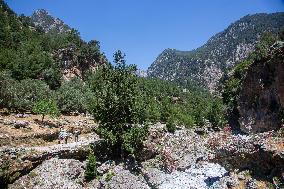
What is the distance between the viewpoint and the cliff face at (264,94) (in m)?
48.1

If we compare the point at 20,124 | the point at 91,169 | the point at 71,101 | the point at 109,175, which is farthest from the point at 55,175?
the point at 71,101

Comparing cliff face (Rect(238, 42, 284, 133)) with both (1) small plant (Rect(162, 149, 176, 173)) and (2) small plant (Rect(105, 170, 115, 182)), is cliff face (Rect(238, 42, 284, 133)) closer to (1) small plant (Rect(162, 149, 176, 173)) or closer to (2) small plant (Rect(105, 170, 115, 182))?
(1) small plant (Rect(162, 149, 176, 173))

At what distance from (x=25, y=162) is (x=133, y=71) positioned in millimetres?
18449

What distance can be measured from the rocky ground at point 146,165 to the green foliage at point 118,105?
270cm

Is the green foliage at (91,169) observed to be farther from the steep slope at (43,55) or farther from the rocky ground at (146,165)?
the steep slope at (43,55)

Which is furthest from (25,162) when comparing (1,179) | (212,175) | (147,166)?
(212,175)

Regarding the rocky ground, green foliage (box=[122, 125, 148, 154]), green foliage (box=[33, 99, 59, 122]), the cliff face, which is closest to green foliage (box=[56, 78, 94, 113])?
green foliage (box=[33, 99, 59, 122])

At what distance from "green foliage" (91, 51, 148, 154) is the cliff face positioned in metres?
20.1

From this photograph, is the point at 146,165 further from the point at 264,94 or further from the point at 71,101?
the point at 71,101

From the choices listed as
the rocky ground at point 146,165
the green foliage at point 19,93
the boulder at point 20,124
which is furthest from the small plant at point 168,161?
the green foliage at point 19,93

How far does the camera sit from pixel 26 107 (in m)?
62.4

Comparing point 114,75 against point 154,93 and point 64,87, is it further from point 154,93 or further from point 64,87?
point 154,93

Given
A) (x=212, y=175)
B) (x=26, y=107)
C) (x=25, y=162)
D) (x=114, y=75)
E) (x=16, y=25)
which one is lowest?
(x=212, y=175)

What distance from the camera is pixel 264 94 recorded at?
55594 millimetres
